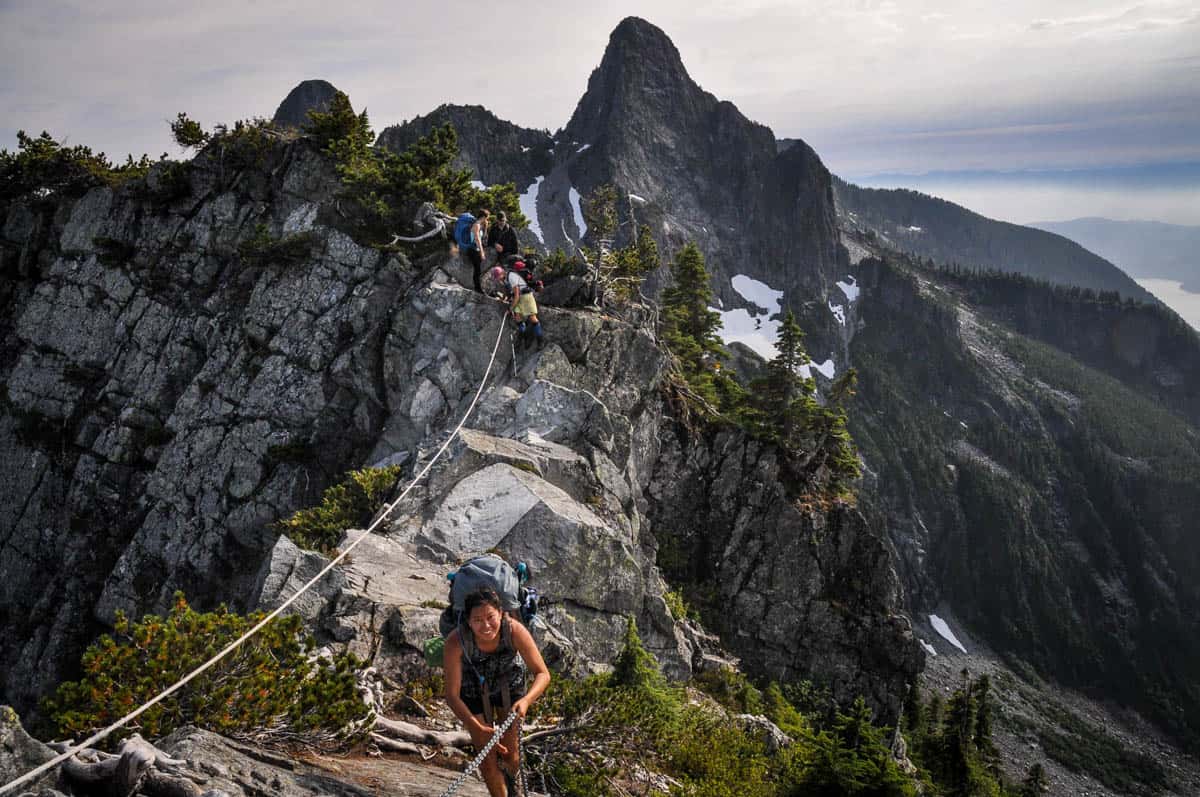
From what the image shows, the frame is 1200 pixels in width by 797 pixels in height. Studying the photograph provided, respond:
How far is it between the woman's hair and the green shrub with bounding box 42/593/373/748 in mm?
2311

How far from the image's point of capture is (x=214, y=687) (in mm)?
6199

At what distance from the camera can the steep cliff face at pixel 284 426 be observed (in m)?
12.6

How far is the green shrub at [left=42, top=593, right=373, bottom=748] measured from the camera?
219 inches

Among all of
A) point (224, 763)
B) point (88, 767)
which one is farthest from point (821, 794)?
point (88, 767)

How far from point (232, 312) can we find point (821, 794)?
81.1ft

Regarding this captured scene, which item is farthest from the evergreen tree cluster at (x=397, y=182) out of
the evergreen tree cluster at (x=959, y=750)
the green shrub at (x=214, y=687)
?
the evergreen tree cluster at (x=959, y=750)

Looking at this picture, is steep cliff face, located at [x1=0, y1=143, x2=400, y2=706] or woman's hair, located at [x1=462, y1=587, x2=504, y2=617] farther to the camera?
steep cliff face, located at [x1=0, y1=143, x2=400, y2=706]

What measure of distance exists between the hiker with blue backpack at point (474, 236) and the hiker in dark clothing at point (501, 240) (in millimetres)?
664

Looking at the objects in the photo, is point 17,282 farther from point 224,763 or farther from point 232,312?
point 224,763

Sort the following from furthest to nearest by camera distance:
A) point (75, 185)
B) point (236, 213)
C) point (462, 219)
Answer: point (75, 185)
point (236, 213)
point (462, 219)

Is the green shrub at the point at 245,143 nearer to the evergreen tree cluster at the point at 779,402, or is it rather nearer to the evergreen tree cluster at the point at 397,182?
the evergreen tree cluster at the point at 397,182

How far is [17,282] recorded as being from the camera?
101 ft

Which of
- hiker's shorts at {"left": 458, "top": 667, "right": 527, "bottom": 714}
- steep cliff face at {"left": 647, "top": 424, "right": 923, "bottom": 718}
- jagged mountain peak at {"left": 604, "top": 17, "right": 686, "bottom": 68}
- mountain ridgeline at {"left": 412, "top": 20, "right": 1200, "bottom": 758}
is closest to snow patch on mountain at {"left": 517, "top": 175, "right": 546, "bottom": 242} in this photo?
mountain ridgeline at {"left": 412, "top": 20, "right": 1200, "bottom": 758}

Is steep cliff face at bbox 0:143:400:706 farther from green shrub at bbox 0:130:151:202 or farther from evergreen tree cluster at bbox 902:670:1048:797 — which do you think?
evergreen tree cluster at bbox 902:670:1048:797
